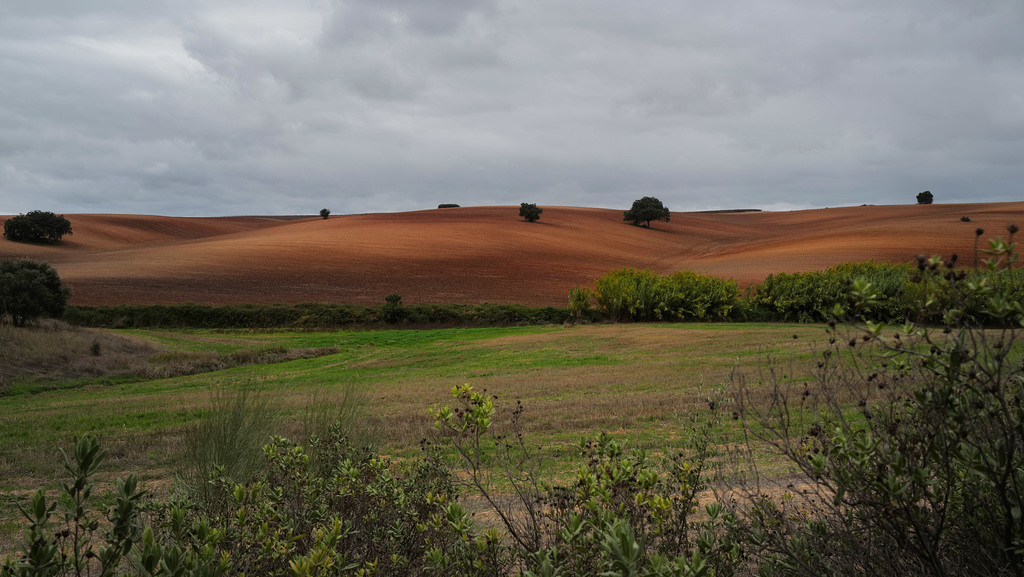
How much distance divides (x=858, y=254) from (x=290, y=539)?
2518 inches

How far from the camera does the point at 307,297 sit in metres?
47.1

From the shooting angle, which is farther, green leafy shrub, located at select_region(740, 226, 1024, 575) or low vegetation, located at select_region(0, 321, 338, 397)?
low vegetation, located at select_region(0, 321, 338, 397)

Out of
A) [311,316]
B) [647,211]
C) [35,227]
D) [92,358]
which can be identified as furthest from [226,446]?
[647,211]

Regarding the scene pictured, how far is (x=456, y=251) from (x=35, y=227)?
146 ft

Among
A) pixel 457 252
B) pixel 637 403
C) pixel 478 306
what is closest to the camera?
pixel 637 403

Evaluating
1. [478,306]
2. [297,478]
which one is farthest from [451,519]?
[478,306]

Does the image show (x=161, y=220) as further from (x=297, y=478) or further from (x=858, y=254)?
(x=297, y=478)

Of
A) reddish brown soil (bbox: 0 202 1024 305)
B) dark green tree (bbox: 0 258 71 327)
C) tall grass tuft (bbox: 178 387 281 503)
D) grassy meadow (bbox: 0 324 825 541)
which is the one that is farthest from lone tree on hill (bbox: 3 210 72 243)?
tall grass tuft (bbox: 178 387 281 503)

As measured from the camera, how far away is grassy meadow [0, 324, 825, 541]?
11.1 meters

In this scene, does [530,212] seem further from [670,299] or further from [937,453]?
[937,453]

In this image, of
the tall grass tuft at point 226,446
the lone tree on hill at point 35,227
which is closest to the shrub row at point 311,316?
the tall grass tuft at point 226,446

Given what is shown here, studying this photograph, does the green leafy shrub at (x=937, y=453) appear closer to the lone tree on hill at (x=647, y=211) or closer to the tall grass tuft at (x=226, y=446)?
the tall grass tuft at (x=226, y=446)

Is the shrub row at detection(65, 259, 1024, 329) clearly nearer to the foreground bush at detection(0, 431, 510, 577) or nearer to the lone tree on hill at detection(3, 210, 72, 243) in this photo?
the foreground bush at detection(0, 431, 510, 577)

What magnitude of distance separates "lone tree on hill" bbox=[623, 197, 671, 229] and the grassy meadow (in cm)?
6251
